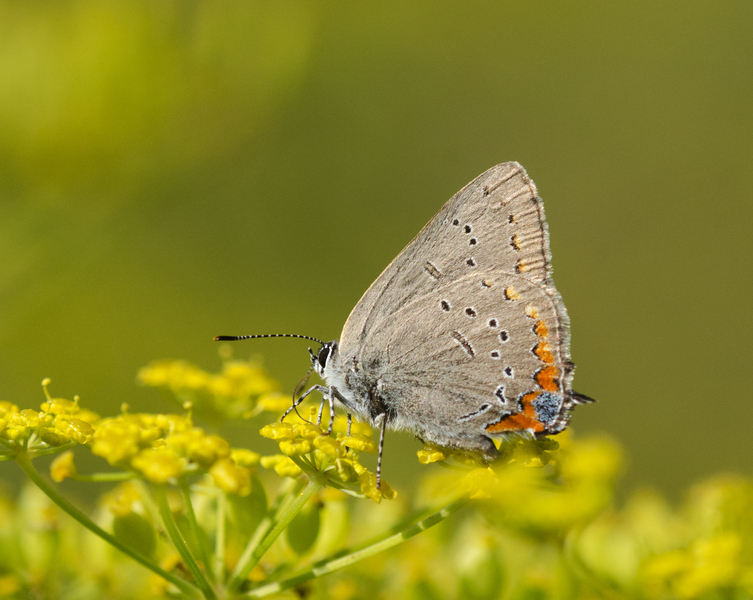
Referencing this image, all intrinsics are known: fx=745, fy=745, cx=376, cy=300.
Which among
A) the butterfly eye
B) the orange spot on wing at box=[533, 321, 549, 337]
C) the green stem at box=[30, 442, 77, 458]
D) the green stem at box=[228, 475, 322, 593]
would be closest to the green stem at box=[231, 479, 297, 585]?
the green stem at box=[228, 475, 322, 593]

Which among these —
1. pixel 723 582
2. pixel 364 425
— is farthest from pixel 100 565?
pixel 723 582

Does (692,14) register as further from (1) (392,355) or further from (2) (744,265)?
(1) (392,355)

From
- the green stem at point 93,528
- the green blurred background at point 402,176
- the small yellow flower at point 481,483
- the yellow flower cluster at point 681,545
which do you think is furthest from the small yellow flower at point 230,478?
the green blurred background at point 402,176

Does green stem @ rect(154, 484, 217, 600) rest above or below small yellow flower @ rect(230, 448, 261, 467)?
below

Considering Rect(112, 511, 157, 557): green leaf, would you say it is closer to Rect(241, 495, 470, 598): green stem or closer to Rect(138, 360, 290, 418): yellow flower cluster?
Rect(241, 495, 470, 598): green stem

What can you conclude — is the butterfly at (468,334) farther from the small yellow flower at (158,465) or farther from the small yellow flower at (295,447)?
the small yellow flower at (158,465)

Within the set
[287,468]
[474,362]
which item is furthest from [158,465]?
[474,362]
